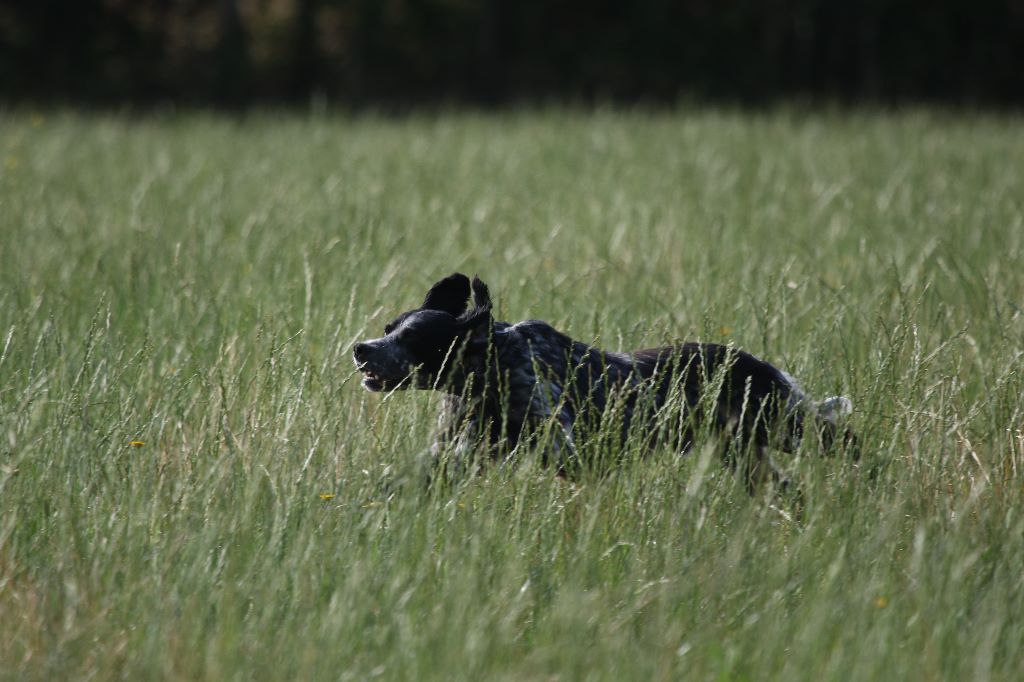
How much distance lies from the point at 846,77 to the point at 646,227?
22.2 metres

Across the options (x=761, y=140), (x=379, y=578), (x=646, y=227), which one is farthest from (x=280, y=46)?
(x=379, y=578)

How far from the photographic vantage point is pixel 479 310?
336 cm

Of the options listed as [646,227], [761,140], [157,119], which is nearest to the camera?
[646,227]

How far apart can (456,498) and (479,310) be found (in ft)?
1.98

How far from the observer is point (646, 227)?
672 centimetres

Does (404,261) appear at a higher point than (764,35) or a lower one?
lower

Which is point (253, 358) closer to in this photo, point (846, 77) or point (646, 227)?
point (646, 227)

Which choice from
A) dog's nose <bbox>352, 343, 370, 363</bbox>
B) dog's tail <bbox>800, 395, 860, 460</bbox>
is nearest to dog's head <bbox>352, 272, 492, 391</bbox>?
dog's nose <bbox>352, 343, 370, 363</bbox>

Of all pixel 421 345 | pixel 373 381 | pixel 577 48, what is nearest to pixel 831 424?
pixel 421 345

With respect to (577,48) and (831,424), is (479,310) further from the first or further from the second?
(577,48)

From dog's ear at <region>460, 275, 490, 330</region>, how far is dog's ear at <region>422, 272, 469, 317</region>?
12 centimetres

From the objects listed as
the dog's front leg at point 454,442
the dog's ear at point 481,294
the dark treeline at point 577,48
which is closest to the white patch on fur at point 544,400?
the dog's front leg at point 454,442

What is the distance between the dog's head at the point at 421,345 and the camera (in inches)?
130

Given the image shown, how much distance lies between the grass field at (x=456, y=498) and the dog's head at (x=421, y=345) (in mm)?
149
